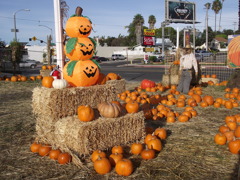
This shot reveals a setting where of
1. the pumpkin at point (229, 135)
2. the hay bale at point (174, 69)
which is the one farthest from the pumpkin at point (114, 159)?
the hay bale at point (174, 69)

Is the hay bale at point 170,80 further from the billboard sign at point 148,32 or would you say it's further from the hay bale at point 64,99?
the billboard sign at point 148,32

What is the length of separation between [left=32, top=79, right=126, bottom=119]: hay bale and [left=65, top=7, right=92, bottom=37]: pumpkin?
1244 mm

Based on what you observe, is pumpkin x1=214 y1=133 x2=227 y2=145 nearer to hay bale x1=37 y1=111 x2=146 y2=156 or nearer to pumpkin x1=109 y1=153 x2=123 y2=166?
hay bale x1=37 y1=111 x2=146 y2=156

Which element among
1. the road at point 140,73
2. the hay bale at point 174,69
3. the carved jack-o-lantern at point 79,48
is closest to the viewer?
the carved jack-o-lantern at point 79,48

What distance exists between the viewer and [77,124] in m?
4.21

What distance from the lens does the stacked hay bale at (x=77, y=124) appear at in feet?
13.6

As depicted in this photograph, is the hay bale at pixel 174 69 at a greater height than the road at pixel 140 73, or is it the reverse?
the hay bale at pixel 174 69

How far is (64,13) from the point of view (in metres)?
6.33

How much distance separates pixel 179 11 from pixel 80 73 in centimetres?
3909

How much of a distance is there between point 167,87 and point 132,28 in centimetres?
9237

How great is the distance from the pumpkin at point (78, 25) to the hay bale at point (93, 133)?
1922 millimetres

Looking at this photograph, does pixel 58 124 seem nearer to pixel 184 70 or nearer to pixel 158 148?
pixel 158 148

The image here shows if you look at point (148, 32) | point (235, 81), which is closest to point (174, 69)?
point (235, 81)

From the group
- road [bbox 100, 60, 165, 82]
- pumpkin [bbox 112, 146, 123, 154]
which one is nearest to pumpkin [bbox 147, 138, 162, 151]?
pumpkin [bbox 112, 146, 123, 154]
